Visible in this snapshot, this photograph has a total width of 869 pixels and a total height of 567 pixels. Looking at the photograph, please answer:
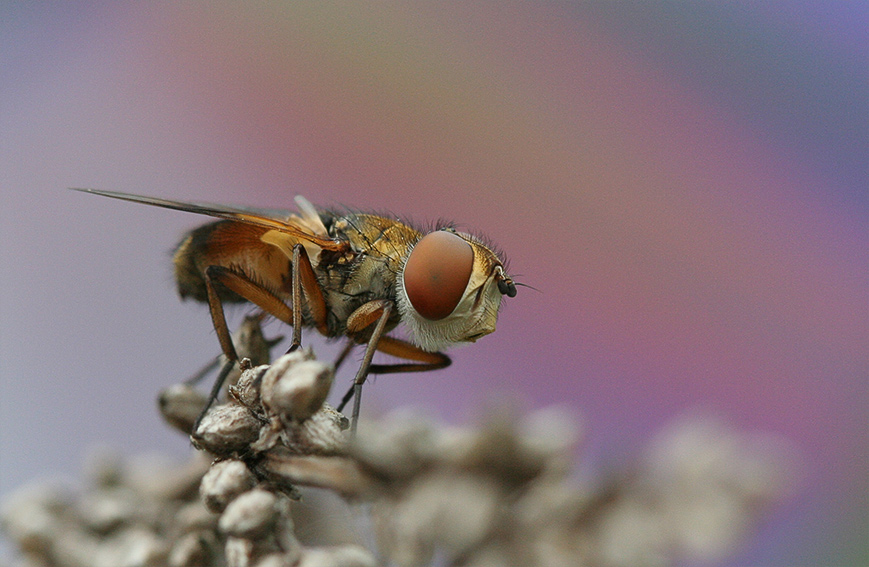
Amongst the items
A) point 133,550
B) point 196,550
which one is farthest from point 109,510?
point 196,550

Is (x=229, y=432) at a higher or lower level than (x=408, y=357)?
lower

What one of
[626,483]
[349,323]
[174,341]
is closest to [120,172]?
[174,341]

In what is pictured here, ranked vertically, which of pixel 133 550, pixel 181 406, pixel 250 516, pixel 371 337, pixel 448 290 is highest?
pixel 448 290

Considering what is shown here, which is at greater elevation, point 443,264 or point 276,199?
point 276,199

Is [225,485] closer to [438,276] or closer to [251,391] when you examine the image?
[251,391]

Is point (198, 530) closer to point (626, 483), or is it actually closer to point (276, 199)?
point (626, 483)

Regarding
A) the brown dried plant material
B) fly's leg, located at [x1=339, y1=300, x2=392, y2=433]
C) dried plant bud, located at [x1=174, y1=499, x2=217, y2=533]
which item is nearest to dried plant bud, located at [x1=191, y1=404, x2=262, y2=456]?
the brown dried plant material
